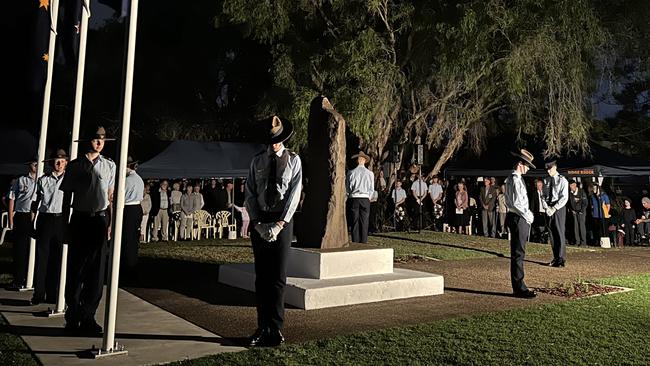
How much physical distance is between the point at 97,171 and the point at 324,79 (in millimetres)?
12416

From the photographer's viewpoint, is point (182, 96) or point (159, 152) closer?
point (159, 152)

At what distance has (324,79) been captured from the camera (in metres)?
17.8

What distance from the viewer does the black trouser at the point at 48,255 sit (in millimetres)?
7082

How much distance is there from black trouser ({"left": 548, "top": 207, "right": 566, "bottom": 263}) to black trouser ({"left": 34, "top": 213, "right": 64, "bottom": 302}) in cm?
921

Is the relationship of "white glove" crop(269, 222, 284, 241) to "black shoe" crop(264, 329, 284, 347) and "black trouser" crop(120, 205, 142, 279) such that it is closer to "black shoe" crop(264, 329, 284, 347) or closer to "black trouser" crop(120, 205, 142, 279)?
"black shoe" crop(264, 329, 284, 347)

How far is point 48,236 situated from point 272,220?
343 cm

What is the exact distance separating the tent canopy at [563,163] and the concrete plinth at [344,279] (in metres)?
11.9

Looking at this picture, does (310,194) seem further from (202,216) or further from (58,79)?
(58,79)

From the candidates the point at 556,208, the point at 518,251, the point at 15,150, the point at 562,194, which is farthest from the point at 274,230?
the point at 15,150

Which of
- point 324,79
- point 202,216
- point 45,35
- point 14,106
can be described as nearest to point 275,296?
point 45,35

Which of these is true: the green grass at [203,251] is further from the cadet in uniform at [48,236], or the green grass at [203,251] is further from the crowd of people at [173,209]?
the cadet in uniform at [48,236]

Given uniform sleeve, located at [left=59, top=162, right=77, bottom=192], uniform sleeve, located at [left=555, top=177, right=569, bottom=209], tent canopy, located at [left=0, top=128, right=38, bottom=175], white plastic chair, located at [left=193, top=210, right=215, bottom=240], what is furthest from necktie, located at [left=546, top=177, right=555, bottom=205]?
tent canopy, located at [left=0, top=128, right=38, bottom=175]

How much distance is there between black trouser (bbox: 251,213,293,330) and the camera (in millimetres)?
5543

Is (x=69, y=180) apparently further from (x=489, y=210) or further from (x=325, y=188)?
(x=489, y=210)
